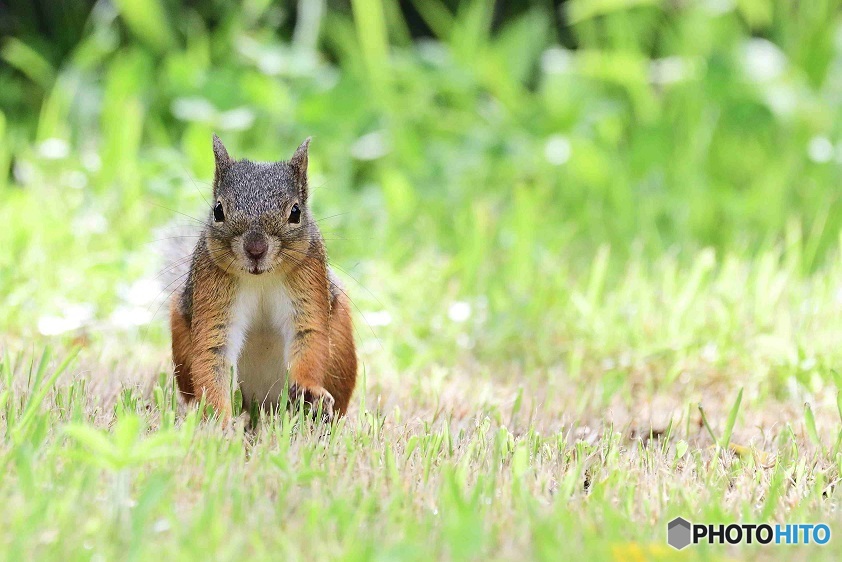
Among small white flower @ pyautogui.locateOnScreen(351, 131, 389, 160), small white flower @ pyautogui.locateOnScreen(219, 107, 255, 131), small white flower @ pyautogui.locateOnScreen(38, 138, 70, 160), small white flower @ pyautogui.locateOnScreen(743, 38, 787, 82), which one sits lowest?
small white flower @ pyautogui.locateOnScreen(38, 138, 70, 160)

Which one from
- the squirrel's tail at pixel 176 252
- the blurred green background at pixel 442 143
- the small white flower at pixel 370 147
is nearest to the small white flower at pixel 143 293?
the blurred green background at pixel 442 143

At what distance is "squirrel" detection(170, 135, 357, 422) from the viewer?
2793 mm

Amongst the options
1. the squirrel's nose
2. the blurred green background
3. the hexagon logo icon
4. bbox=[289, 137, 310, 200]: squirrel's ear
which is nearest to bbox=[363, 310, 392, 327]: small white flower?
the blurred green background

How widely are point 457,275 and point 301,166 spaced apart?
6.22 feet

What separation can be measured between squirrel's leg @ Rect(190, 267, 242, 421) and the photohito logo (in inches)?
46.9

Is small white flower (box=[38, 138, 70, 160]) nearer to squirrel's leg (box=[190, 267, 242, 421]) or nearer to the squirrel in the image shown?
the squirrel

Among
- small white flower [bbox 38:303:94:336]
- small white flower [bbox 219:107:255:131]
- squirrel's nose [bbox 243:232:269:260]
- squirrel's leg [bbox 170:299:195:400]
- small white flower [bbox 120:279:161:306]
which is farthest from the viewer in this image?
small white flower [bbox 219:107:255:131]

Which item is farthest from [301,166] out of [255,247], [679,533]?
[679,533]

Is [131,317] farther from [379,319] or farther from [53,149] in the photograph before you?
[53,149]

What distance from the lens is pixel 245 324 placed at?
2.88m

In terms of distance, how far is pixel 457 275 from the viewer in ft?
15.8

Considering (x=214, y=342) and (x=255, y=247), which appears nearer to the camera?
(x=255, y=247)

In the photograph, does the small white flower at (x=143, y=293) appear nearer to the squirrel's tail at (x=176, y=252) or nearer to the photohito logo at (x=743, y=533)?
the squirrel's tail at (x=176, y=252)

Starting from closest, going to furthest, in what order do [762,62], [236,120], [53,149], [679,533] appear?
[679,533], [53,149], [236,120], [762,62]
